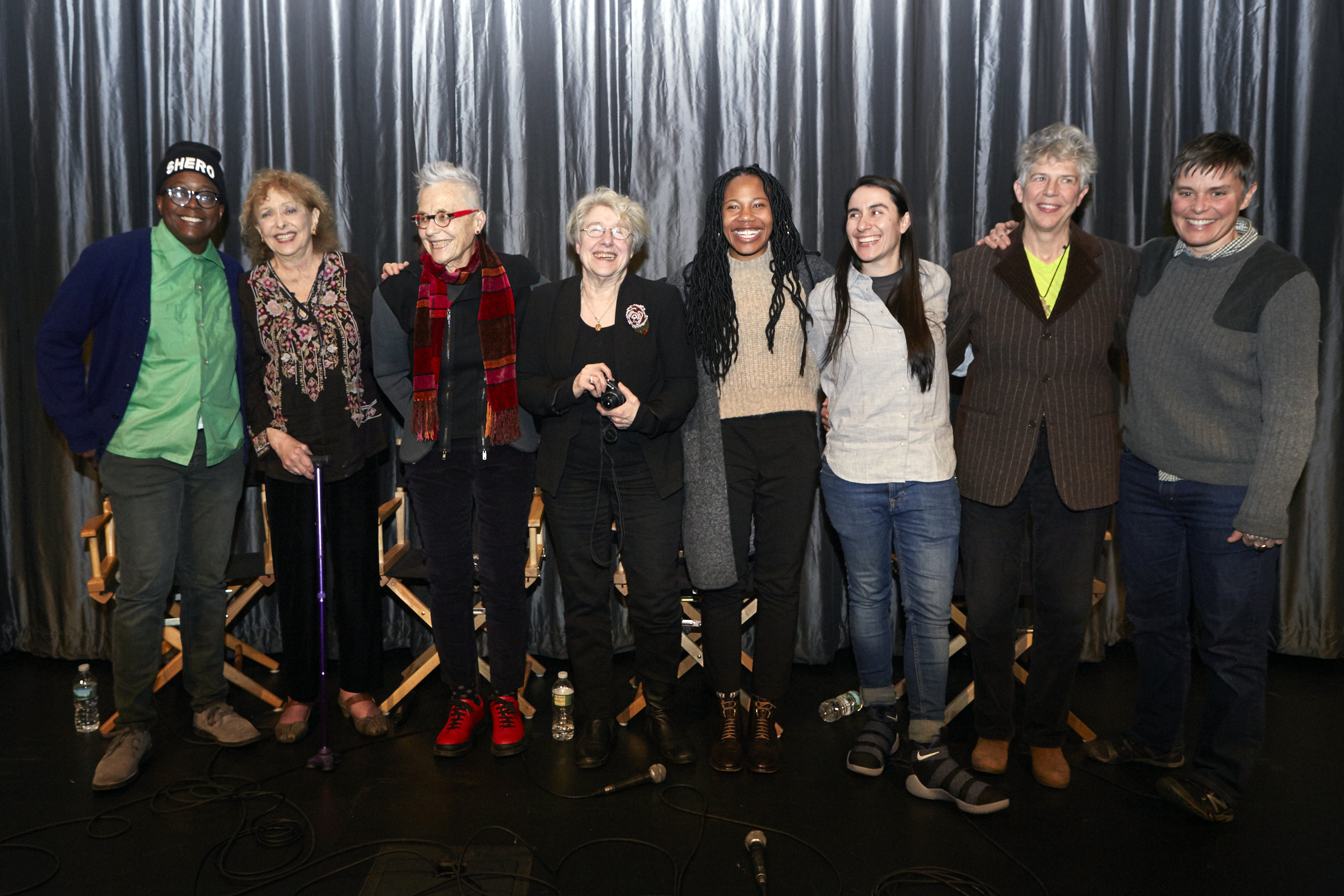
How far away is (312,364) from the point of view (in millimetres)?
2758

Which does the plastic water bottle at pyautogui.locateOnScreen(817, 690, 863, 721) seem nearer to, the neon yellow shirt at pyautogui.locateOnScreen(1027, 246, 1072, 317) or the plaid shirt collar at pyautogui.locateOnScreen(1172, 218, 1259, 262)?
the neon yellow shirt at pyautogui.locateOnScreen(1027, 246, 1072, 317)

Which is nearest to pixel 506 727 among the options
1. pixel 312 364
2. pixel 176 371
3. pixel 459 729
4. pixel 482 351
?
pixel 459 729

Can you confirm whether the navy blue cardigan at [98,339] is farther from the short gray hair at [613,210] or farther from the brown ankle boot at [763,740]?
the brown ankle boot at [763,740]

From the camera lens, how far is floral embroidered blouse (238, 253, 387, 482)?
2758mm

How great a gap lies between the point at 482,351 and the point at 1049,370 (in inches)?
66.5

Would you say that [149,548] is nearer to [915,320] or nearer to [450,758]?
[450,758]

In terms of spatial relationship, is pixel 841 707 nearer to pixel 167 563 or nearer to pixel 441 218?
pixel 441 218

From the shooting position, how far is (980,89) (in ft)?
11.2

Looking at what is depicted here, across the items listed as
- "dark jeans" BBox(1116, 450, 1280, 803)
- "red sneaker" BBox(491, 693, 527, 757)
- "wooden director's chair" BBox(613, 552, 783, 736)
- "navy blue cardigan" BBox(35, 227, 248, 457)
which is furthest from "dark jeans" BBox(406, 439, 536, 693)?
"dark jeans" BBox(1116, 450, 1280, 803)

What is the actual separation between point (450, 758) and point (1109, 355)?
3055 millimetres

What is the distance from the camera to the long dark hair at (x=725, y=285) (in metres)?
2.62

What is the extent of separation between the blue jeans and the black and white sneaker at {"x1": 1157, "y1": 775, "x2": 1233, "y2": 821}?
2.10 ft

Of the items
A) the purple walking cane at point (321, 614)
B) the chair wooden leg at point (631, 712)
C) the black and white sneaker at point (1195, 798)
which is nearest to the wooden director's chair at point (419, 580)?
the purple walking cane at point (321, 614)

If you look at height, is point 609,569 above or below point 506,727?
above
